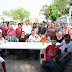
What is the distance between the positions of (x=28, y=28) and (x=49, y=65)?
3117 mm

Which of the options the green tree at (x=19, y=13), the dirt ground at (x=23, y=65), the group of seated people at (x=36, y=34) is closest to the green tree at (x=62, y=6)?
the group of seated people at (x=36, y=34)

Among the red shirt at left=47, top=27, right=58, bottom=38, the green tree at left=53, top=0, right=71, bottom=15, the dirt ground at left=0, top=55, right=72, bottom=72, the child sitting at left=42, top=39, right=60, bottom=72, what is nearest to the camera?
the child sitting at left=42, top=39, right=60, bottom=72

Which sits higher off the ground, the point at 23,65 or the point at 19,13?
the point at 19,13

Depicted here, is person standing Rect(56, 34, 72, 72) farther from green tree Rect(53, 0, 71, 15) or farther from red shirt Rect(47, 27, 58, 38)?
green tree Rect(53, 0, 71, 15)

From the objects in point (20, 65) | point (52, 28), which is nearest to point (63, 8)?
point (52, 28)

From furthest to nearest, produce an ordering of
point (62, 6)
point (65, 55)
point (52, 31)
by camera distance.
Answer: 1. point (62, 6)
2. point (52, 31)
3. point (65, 55)

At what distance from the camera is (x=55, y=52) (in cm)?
333

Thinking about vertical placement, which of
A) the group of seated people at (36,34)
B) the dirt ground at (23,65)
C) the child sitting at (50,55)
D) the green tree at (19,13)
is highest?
the green tree at (19,13)

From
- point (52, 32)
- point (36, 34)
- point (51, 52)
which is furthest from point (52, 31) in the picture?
point (51, 52)

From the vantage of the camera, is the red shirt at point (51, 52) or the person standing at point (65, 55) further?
the red shirt at point (51, 52)

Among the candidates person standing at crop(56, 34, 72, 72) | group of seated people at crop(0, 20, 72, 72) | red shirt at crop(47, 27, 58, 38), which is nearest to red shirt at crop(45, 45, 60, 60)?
person standing at crop(56, 34, 72, 72)

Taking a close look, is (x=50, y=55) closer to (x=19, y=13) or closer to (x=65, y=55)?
(x=65, y=55)

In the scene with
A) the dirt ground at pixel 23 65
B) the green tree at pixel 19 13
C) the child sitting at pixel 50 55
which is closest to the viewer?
the child sitting at pixel 50 55

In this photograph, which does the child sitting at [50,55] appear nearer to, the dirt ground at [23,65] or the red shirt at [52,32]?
the dirt ground at [23,65]
